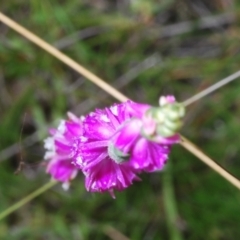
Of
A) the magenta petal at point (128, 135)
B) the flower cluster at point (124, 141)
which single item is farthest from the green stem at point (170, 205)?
the magenta petal at point (128, 135)

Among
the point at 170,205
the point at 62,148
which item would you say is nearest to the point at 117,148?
the point at 62,148

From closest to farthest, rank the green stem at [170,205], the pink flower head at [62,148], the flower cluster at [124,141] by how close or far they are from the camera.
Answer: the flower cluster at [124,141], the pink flower head at [62,148], the green stem at [170,205]

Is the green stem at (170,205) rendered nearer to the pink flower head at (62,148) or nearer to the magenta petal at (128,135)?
the pink flower head at (62,148)

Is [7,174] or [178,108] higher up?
[7,174]

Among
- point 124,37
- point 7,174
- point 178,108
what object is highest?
point 124,37

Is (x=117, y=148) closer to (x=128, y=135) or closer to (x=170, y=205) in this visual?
(x=128, y=135)

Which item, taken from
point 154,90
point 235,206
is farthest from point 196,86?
point 235,206

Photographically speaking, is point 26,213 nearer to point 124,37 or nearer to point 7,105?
point 7,105
